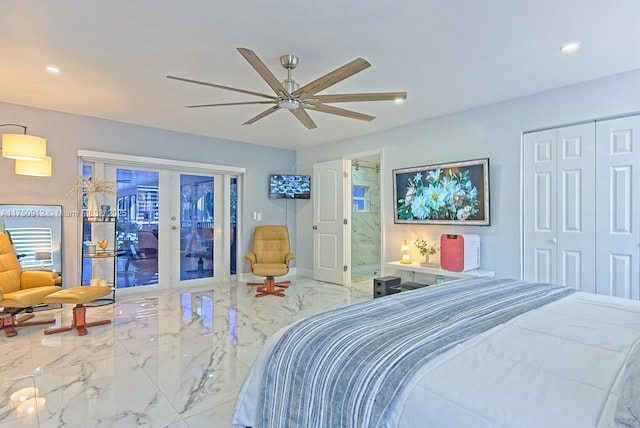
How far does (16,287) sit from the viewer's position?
11.7ft

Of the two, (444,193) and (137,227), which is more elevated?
(444,193)

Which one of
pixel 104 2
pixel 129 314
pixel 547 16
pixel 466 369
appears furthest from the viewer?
pixel 129 314

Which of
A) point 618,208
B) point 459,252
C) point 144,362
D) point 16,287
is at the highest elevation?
point 618,208

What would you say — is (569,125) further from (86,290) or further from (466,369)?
(86,290)

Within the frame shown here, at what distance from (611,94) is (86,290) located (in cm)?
541

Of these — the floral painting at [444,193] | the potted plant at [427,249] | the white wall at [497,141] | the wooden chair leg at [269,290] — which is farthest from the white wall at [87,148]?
the potted plant at [427,249]

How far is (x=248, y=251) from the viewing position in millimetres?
6070

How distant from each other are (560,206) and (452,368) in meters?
3.23

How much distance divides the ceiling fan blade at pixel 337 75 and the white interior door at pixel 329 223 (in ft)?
Answer: 10.8

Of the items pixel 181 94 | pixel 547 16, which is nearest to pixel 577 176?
pixel 547 16

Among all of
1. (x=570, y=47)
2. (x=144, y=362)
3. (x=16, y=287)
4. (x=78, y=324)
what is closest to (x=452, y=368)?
(x=144, y=362)

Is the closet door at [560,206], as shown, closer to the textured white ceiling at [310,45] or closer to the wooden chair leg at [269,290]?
the textured white ceiling at [310,45]

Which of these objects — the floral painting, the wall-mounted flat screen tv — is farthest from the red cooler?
the wall-mounted flat screen tv

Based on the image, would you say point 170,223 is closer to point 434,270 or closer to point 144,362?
point 144,362
